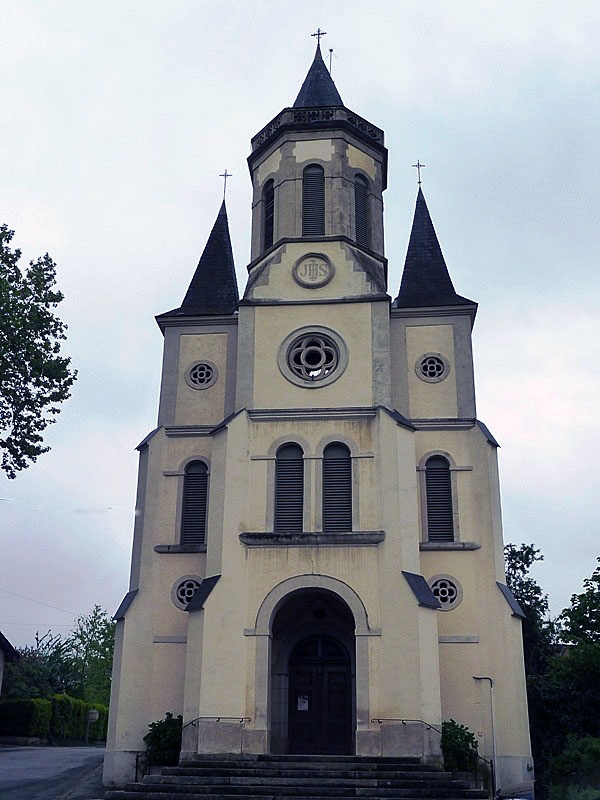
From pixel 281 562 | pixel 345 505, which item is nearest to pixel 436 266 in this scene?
pixel 345 505

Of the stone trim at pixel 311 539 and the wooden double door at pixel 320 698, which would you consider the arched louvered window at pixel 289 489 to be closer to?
the stone trim at pixel 311 539

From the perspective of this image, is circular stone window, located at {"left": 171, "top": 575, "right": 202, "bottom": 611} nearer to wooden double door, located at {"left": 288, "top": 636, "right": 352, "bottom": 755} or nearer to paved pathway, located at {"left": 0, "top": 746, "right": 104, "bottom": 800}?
wooden double door, located at {"left": 288, "top": 636, "right": 352, "bottom": 755}

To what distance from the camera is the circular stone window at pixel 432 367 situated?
2748 centimetres

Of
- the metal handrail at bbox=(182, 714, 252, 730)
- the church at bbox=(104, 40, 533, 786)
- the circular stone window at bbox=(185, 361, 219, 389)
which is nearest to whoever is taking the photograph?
the metal handrail at bbox=(182, 714, 252, 730)

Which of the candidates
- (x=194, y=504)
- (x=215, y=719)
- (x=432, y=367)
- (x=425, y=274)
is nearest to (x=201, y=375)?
(x=194, y=504)

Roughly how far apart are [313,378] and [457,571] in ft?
22.4

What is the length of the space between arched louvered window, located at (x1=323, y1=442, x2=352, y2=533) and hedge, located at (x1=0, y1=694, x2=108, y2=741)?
2597 cm

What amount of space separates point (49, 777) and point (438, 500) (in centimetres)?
1334

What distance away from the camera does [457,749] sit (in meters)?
21.6

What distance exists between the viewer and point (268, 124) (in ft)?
102

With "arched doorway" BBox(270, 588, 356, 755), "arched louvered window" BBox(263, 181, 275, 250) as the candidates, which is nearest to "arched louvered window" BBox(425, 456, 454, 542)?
"arched doorway" BBox(270, 588, 356, 755)

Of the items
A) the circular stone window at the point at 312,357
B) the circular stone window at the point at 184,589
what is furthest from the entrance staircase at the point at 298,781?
the circular stone window at the point at 312,357

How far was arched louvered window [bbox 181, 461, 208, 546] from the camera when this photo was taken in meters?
26.2

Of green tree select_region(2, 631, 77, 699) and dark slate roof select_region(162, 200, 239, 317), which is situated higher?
dark slate roof select_region(162, 200, 239, 317)
